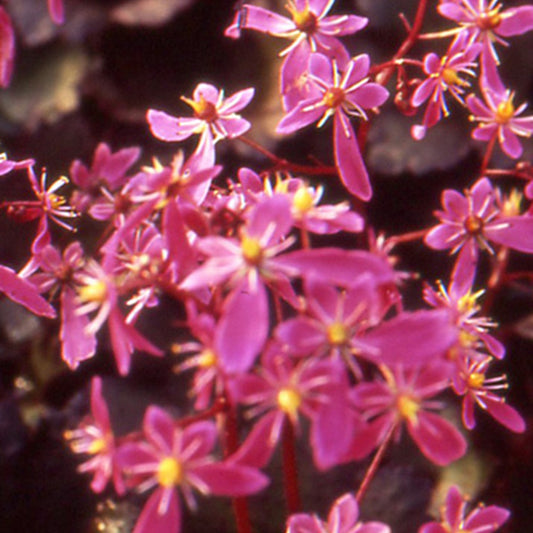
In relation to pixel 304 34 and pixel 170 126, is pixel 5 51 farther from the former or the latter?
pixel 304 34

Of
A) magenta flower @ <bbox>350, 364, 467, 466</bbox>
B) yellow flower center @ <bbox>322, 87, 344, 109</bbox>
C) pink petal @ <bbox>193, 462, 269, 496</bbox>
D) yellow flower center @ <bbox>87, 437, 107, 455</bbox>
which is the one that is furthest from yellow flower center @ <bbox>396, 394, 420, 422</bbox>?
yellow flower center @ <bbox>322, 87, 344, 109</bbox>

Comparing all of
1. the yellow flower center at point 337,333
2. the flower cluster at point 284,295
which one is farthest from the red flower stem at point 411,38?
the yellow flower center at point 337,333

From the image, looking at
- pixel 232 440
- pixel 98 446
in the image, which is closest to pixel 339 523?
pixel 232 440

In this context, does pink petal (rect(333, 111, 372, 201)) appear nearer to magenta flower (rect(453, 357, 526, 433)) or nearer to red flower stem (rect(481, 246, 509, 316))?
magenta flower (rect(453, 357, 526, 433))

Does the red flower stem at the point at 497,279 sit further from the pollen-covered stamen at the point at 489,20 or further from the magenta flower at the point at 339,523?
the magenta flower at the point at 339,523

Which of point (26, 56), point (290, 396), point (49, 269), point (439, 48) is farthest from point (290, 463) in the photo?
point (26, 56)

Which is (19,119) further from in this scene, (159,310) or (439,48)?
(439,48)
